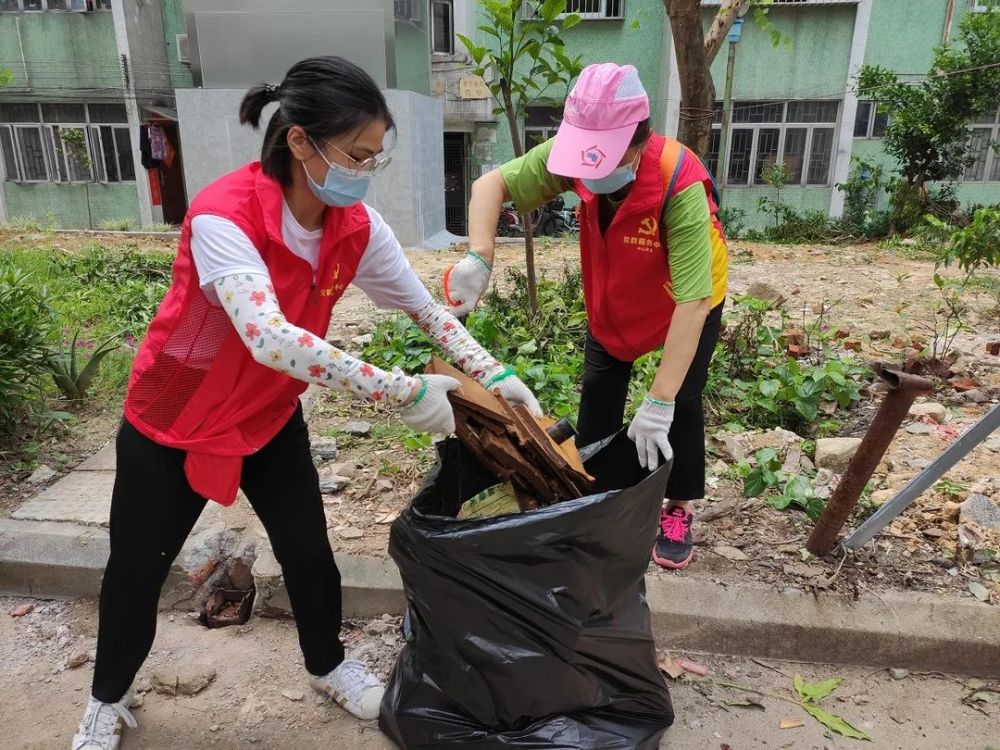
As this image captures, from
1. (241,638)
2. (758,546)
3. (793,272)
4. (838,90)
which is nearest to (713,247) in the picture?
(758,546)

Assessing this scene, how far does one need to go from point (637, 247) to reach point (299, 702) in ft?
4.81

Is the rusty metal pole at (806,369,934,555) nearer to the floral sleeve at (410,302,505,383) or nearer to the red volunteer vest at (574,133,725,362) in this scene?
the red volunteer vest at (574,133,725,362)

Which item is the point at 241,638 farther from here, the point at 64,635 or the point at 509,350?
the point at 509,350

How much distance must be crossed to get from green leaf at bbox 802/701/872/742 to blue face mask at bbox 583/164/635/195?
1.40 meters

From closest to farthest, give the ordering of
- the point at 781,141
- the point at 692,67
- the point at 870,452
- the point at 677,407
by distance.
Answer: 1. the point at 870,452
2. the point at 677,407
3. the point at 692,67
4. the point at 781,141

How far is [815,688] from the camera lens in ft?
6.34

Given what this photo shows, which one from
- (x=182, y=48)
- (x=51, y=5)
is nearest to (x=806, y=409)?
(x=182, y=48)

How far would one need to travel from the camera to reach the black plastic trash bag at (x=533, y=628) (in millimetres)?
1423

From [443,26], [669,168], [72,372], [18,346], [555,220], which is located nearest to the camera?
[669,168]

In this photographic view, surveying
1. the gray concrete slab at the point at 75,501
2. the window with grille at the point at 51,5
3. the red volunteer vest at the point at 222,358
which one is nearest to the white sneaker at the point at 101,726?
the red volunteer vest at the point at 222,358

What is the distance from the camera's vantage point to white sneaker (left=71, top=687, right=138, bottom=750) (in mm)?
1649

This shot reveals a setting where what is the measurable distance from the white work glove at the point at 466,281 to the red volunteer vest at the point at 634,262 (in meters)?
0.33

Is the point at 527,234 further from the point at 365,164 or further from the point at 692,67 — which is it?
the point at 365,164

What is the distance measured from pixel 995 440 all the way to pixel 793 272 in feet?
14.1
